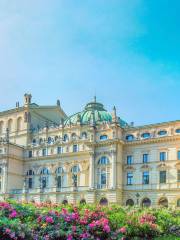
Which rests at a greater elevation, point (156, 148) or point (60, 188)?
point (156, 148)

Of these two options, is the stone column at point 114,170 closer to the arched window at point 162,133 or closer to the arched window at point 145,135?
the arched window at point 145,135

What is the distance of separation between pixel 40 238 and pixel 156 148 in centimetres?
5213

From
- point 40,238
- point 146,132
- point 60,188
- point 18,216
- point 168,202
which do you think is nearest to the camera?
point 40,238

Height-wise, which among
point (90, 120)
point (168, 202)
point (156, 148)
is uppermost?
point (90, 120)

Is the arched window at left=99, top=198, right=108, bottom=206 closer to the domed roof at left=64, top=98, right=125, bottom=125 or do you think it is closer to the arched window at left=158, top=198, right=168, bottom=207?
the arched window at left=158, top=198, right=168, bottom=207

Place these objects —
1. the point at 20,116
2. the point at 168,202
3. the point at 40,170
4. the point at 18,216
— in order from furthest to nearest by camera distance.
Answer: the point at 20,116 < the point at 40,170 < the point at 168,202 < the point at 18,216

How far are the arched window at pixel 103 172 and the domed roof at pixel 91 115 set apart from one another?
10360 mm

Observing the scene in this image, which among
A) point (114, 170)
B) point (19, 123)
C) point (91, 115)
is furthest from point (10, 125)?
point (114, 170)

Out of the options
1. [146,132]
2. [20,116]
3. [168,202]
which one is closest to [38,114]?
[20,116]

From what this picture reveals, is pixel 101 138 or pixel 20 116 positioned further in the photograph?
pixel 20 116

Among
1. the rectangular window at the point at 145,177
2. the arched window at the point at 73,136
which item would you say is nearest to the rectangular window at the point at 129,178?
the rectangular window at the point at 145,177

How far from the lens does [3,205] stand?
19078 mm

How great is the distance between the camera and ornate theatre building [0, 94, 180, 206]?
6606 centimetres

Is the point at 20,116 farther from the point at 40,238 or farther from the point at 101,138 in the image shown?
the point at 40,238
